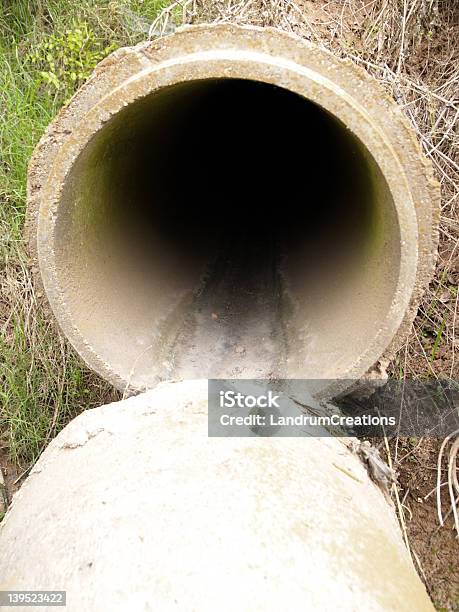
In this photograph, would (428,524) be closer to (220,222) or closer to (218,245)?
(218,245)

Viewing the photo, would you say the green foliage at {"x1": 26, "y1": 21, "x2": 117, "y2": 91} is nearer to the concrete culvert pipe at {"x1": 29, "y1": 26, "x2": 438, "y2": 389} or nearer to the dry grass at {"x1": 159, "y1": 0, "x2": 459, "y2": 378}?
the dry grass at {"x1": 159, "y1": 0, "x2": 459, "y2": 378}

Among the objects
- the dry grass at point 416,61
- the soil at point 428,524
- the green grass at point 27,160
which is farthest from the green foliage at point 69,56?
the soil at point 428,524

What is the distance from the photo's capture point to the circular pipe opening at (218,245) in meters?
2.23

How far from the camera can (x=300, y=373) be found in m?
2.39

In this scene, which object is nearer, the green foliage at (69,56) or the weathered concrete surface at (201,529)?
the weathered concrete surface at (201,529)

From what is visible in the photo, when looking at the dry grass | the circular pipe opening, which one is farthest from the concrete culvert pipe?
the dry grass

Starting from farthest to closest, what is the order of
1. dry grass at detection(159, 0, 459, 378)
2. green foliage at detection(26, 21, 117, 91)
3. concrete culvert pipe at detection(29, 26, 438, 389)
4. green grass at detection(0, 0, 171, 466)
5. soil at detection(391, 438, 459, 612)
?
green foliage at detection(26, 21, 117, 91)
dry grass at detection(159, 0, 459, 378)
green grass at detection(0, 0, 171, 466)
soil at detection(391, 438, 459, 612)
concrete culvert pipe at detection(29, 26, 438, 389)

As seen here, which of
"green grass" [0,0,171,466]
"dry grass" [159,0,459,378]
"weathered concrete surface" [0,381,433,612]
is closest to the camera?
"weathered concrete surface" [0,381,433,612]

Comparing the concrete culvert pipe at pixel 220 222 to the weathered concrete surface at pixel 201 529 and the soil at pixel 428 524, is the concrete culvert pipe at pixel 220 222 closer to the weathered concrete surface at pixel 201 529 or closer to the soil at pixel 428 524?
the weathered concrete surface at pixel 201 529

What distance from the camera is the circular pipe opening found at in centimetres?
223

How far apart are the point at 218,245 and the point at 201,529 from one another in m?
2.49

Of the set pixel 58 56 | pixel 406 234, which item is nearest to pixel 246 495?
pixel 406 234

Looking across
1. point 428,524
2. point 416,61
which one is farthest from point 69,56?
point 428,524

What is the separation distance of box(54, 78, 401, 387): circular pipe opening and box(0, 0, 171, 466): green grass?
47cm
